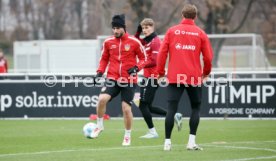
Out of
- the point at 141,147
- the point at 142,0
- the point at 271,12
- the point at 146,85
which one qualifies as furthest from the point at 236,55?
the point at 141,147

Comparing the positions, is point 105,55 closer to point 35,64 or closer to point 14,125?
point 14,125

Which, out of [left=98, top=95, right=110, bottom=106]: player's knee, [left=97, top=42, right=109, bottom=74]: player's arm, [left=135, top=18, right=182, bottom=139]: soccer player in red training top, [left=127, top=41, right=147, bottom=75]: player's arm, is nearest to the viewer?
[left=98, top=95, right=110, bottom=106]: player's knee

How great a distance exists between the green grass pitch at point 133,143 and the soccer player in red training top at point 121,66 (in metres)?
0.76

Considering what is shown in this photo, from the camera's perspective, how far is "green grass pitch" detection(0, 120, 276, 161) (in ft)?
43.1

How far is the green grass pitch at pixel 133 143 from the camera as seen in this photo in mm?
13141

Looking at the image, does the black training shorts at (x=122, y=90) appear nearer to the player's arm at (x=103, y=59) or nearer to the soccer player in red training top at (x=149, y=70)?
the player's arm at (x=103, y=59)

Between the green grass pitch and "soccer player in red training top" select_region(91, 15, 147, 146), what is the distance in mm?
758

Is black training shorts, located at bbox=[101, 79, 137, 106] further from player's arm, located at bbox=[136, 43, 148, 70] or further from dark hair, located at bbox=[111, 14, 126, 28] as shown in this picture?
dark hair, located at bbox=[111, 14, 126, 28]

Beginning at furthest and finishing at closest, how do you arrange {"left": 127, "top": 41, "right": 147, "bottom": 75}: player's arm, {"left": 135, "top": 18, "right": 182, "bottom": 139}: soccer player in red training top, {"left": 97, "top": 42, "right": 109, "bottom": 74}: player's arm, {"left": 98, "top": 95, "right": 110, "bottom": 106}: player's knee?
{"left": 135, "top": 18, "right": 182, "bottom": 139}: soccer player in red training top < {"left": 97, "top": 42, "right": 109, "bottom": 74}: player's arm < {"left": 127, "top": 41, "right": 147, "bottom": 75}: player's arm < {"left": 98, "top": 95, "right": 110, "bottom": 106}: player's knee

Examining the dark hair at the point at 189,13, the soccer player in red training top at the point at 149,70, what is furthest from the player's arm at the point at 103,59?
the dark hair at the point at 189,13

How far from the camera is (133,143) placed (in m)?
15.7

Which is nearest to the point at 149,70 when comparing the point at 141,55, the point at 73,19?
the point at 141,55

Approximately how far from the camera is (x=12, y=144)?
15.9m

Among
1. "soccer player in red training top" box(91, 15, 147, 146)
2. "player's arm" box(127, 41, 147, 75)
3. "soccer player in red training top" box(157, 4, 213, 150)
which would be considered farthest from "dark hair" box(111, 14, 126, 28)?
"soccer player in red training top" box(157, 4, 213, 150)
